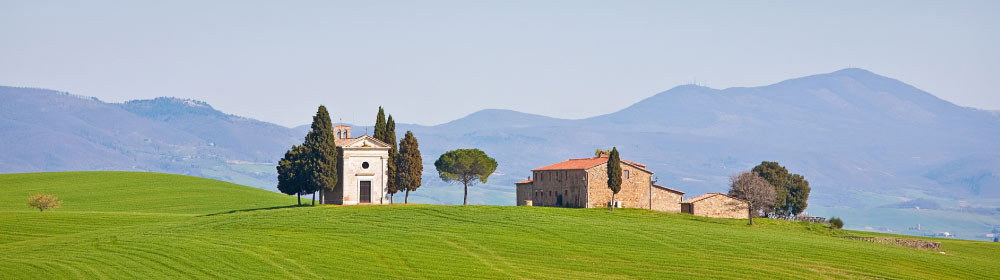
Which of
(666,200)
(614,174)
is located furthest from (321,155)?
(666,200)

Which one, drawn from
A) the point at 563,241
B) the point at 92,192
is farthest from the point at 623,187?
the point at 92,192

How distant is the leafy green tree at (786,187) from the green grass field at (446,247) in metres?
38.9

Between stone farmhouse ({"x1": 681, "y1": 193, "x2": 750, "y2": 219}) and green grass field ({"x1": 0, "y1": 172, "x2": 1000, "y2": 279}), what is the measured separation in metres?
10.9

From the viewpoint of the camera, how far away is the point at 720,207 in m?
→ 108

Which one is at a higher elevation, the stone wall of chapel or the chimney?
the chimney

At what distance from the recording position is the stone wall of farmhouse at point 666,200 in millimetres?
107625

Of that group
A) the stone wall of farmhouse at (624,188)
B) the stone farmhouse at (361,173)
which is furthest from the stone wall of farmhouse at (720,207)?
the stone farmhouse at (361,173)

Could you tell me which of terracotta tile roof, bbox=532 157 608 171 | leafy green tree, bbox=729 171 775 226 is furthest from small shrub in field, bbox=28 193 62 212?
leafy green tree, bbox=729 171 775 226

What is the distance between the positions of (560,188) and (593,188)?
195 inches

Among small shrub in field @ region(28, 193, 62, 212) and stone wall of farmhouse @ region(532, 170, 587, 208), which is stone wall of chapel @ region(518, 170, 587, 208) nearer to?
stone wall of farmhouse @ region(532, 170, 587, 208)

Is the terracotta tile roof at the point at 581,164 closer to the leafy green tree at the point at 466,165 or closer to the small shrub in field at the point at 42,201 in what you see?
the leafy green tree at the point at 466,165

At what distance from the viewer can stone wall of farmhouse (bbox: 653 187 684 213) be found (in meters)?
108

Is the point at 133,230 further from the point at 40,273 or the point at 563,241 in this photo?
the point at 563,241

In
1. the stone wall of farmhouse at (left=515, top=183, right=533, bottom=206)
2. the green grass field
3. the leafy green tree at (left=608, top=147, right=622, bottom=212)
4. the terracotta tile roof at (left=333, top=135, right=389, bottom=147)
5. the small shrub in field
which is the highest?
the terracotta tile roof at (left=333, top=135, right=389, bottom=147)
